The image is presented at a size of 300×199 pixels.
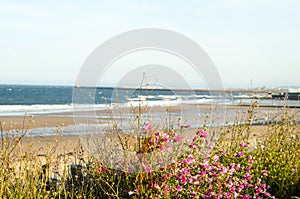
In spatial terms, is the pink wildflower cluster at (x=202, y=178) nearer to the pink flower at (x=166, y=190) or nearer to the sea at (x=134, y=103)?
the pink flower at (x=166, y=190)

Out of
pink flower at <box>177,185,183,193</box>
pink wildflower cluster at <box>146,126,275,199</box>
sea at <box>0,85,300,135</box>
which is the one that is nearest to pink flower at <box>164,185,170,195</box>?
pink wildflower cluster at <box>146,126,275,199</box>

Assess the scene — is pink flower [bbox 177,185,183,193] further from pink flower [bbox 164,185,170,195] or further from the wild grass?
pink flower [bbox 164,185,170,195]

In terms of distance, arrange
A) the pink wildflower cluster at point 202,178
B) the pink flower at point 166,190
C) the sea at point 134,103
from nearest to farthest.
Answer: the pink flower at point 166,190 → the pink wildflower cluster at point 202,178 → the sea at point 134,103

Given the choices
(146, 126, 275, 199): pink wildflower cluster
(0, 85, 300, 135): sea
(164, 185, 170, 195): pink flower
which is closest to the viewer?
(164, 185, 170, 195): pink flower

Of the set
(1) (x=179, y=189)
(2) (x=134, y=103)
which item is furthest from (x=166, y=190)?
(2) (x=134, y=103)

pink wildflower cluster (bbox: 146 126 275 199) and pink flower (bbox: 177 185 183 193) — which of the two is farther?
pink wildflower cluster (bbox: 146 126 275 199)

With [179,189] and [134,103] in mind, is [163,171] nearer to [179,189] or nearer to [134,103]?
[179,189]

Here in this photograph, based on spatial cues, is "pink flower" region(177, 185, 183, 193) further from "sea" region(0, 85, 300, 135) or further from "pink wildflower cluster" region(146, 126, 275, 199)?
"sea" region(0, 85, 300, 135)

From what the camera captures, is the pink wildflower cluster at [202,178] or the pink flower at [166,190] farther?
the pink wildflower cluster at [202,178]

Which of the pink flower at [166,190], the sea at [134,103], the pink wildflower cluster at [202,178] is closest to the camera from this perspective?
the pink flower at [166,190]

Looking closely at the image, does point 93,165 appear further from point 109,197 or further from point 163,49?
point 163,49

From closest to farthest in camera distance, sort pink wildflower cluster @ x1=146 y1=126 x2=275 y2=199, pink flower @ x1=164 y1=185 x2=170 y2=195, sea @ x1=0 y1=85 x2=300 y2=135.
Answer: pink flower @ x1=164 y1=185 x2=170 y2=195 → pink wildflower cluster @ x1=146 y1=126 x2=275 y2=199 → sea @ x1=0 y1=85 x2=300 y2=135

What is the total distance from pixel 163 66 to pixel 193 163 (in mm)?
1542

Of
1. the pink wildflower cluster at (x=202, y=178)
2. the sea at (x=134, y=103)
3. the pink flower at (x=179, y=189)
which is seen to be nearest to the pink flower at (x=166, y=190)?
the pink wildflower cluster at (x=202, y=178)
